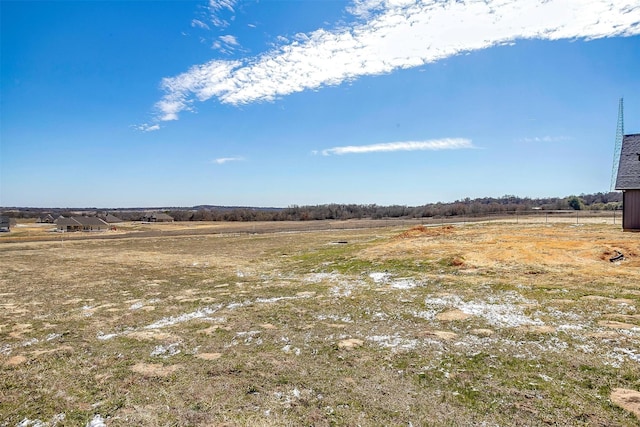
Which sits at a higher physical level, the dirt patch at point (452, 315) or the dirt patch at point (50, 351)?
the dirt patch at point (452, 315)

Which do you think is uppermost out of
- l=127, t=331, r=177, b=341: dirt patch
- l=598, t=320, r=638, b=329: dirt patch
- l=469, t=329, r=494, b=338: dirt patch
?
l=598, t=320, r=638, b=329: dirt patch

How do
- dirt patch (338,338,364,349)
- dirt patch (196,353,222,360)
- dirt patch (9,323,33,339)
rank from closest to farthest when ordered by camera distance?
dirt patch (196,353,222,360)
dirt patch (338,338,364,349)
dirt patch (9,323,33,339)

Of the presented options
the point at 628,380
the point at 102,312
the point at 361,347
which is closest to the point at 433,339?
the point at 361,347

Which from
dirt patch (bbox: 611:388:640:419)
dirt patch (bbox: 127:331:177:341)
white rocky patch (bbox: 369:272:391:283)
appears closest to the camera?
dirt patch (bbox: 611:388:640:419)

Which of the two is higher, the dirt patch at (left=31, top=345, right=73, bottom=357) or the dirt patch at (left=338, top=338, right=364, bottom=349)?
the dirt patch at (left=338, top=338, right=364, bottom=349)

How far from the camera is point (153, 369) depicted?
236 inches

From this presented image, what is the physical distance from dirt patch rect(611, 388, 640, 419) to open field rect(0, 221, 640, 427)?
0.03 meters

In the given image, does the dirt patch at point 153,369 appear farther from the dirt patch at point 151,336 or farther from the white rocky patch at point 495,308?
the white rocky patch at point 495,308

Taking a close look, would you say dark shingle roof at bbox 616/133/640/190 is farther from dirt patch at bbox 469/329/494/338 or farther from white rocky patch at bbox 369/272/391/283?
dirt patch at bbox 469/329/494/338

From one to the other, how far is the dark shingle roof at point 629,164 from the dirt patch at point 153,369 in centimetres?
2788

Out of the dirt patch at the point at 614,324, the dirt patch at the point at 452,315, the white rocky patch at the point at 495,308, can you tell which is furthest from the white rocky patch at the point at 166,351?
the dirt patch at the point at 614,324

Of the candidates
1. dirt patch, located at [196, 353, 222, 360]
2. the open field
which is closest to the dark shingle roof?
the open field

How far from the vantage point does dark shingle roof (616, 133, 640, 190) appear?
888 inches

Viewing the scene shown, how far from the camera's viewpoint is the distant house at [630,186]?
74.1ft
